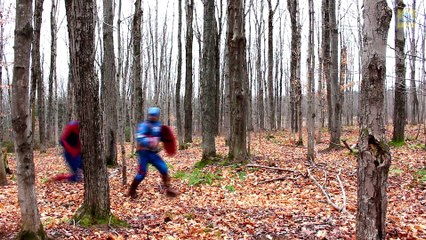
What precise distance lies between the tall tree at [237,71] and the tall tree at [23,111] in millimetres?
6493

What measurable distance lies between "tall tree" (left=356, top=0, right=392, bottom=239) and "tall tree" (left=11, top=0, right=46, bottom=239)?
12.1 ft

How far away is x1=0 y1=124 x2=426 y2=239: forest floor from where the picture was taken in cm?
499

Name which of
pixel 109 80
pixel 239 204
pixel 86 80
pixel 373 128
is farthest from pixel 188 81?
pixel 373 128

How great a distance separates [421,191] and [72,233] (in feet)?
23.6

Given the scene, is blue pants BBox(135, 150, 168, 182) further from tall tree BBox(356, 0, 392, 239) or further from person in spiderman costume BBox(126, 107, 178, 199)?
tall tree BBox(356, 0, 392, 239)

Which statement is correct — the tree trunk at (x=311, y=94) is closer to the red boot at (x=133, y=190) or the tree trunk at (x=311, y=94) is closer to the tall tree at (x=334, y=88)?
the tall tree at (x=334, y=88)

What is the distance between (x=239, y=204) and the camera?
7105 millimetres

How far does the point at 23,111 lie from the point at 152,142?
3162mm

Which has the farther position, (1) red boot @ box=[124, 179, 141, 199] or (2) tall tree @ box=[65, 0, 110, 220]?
(1) red boot @ box=[124, 179, 141, 199]

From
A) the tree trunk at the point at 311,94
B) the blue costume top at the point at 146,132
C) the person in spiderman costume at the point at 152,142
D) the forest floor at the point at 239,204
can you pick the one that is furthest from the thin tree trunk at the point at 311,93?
the blue costume top at the point at 146,132

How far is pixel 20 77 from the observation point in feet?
12.4

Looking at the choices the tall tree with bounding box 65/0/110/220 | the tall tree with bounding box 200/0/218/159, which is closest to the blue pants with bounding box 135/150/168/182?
the tall tree with bounding box 65/0/110/220

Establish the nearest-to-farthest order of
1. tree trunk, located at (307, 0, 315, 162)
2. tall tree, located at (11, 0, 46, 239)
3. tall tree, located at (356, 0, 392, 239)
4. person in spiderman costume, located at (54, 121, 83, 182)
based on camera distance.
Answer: tall tree, located at (356, 0, 392, 239) < tall tree, located at (11, 0, 46, 239) < person in spiderman costume, located at (54, 121, 83, 182) < tree trunk, located at (307, 0, 315, 162)

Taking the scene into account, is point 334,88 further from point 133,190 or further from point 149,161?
point 133,190
